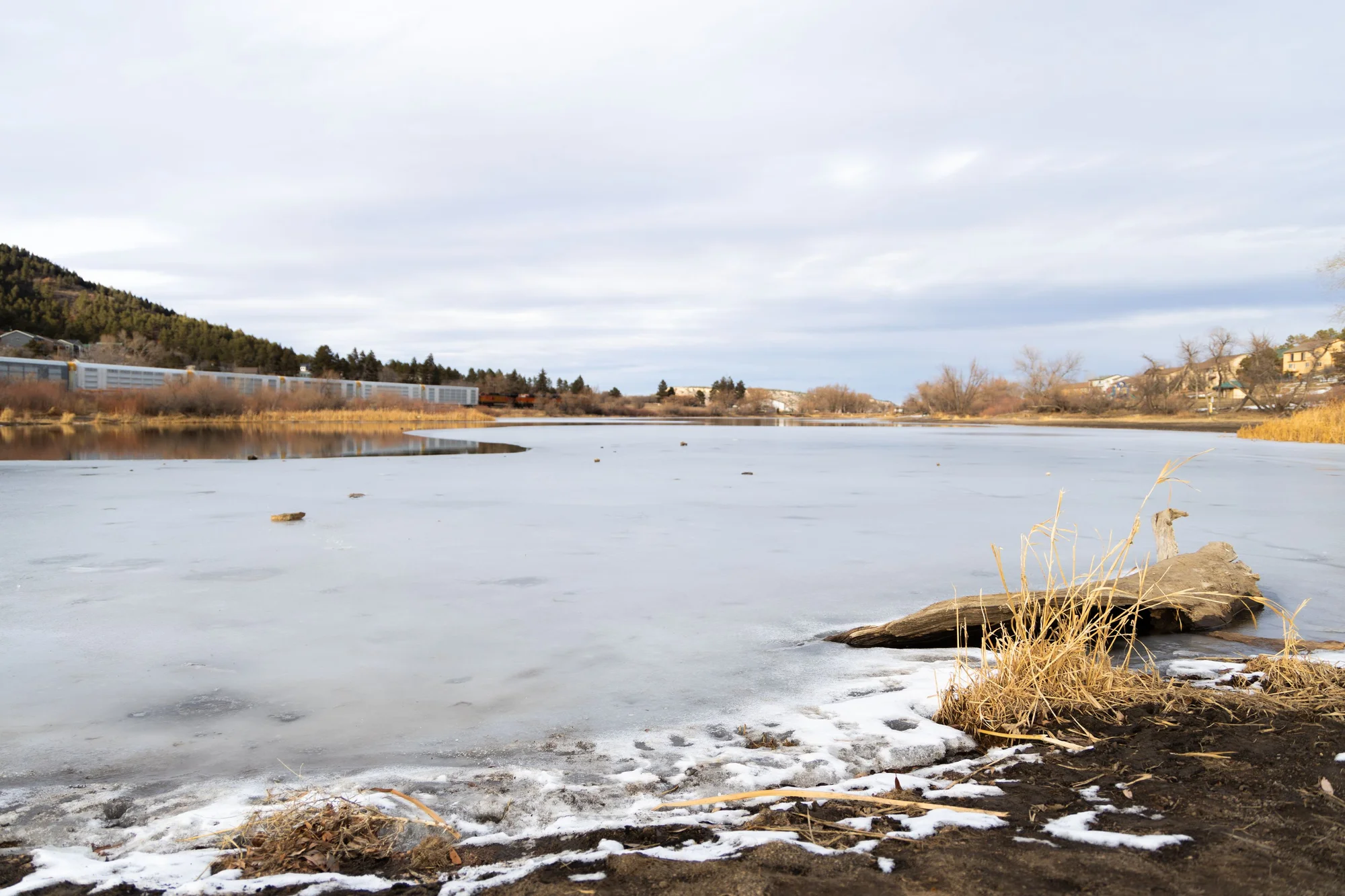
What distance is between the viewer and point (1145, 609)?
12.2 feet

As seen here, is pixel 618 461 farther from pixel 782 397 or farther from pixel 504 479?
pixel 782 397

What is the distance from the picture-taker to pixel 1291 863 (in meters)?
1.55

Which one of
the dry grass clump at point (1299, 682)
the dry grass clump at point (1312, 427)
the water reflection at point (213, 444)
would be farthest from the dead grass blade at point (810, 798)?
the dry grass clump at point (1312, 427)

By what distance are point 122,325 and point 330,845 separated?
338 ft

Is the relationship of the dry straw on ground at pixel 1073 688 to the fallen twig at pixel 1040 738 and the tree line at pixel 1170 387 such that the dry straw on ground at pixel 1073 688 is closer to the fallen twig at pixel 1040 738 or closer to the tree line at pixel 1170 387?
the fallen twig at pixel 1040 738

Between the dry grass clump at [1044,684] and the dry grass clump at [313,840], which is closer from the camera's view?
the dry grass clump at [313,840]

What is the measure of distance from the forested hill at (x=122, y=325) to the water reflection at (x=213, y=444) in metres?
43.7

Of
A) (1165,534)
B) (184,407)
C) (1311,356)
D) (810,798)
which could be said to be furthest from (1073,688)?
(1311,356)

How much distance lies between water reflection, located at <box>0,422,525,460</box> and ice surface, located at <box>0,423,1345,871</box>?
17.7 feet

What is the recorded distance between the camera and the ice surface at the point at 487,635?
2232mm

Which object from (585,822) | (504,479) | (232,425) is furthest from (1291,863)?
(232,425)

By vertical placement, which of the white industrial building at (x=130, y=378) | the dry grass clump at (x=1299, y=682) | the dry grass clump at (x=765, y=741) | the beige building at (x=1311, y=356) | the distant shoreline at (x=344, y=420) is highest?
the beige building at (x=1311, y=356)

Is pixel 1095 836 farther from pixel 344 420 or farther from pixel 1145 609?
pixel 344 420

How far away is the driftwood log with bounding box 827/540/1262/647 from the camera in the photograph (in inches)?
141
